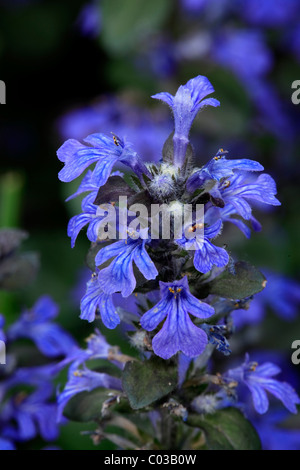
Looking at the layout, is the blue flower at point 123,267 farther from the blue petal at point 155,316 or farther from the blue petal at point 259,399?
the blue petal at point 259,399

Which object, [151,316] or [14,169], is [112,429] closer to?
[151,316]

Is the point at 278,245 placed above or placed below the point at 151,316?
above

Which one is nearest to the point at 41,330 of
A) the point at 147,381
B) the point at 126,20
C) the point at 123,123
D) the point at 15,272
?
the point at 15,272

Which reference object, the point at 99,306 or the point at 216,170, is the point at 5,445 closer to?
the point at 99,306

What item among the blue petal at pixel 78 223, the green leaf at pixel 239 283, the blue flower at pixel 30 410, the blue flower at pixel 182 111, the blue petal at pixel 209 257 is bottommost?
the blue flower at pixel 30 410

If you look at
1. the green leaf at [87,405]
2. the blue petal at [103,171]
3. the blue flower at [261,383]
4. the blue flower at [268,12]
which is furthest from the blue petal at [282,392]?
the blue flower at [268,12]
